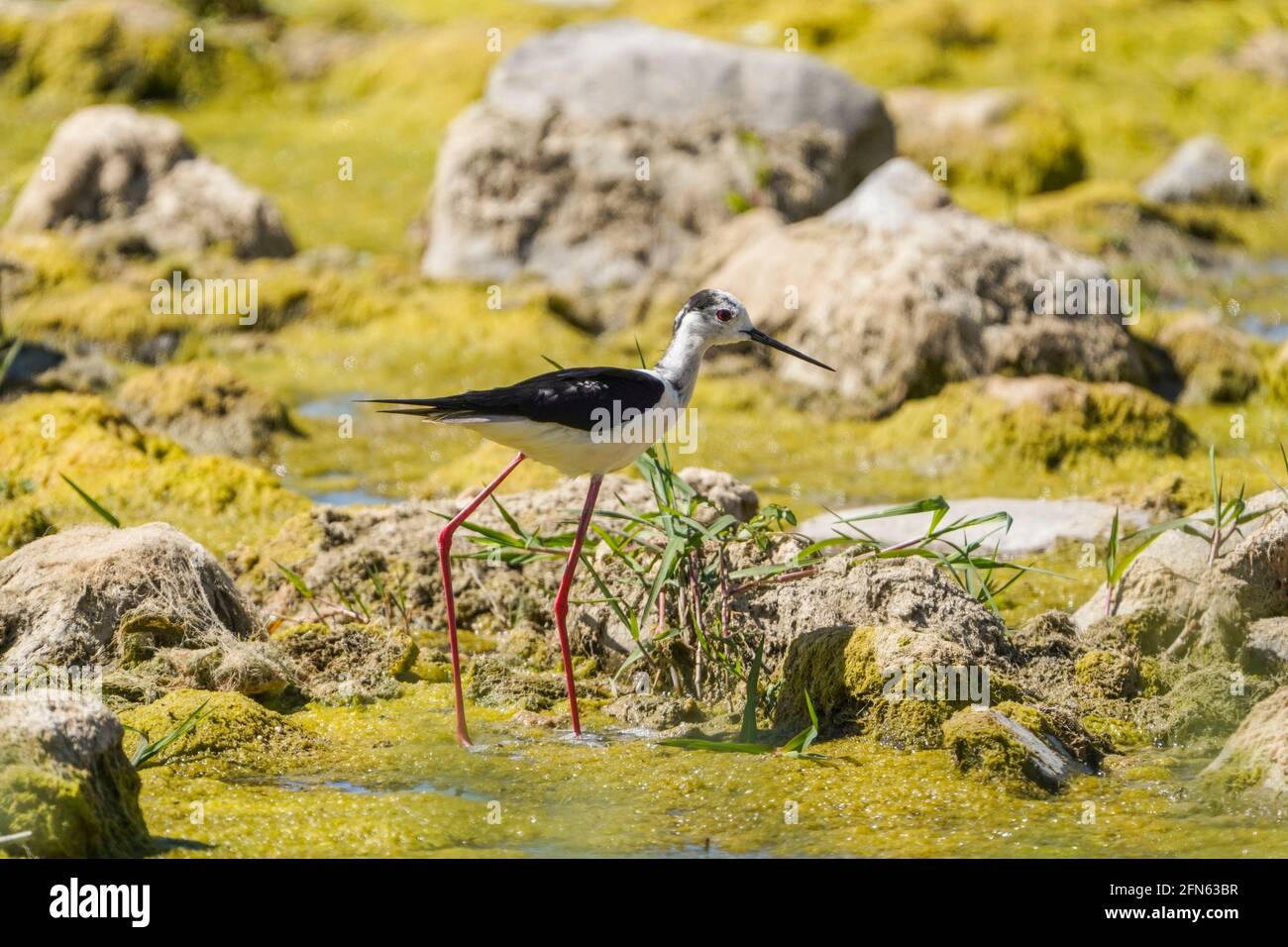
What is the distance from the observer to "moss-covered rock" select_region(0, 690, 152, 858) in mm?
4238

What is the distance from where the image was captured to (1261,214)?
15719mm

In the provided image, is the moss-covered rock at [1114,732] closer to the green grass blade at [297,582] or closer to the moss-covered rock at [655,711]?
the moss-covered rock at [655,711]

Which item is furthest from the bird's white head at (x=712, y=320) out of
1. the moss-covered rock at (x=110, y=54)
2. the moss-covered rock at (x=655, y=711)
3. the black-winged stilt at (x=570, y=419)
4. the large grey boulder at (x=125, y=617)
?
the moss-covered rock at (x=110, y=54)

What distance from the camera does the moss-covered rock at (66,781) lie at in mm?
4238

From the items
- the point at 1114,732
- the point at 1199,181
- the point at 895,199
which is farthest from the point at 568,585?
the point at 1199,181

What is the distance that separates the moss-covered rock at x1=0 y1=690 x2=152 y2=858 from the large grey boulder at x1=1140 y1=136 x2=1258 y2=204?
12856 millimetres

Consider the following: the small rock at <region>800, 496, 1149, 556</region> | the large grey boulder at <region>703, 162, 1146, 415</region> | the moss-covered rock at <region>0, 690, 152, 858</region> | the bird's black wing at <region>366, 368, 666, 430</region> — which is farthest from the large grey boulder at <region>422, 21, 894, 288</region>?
the moss-covered rock at <region>0, 690, 152, 858</region>

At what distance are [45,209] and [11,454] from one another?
4.88 meters

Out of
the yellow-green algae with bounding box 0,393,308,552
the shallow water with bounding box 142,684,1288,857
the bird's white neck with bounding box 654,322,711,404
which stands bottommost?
the shallow water with bounding box 142,684,1288,857

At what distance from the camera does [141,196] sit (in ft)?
43.5

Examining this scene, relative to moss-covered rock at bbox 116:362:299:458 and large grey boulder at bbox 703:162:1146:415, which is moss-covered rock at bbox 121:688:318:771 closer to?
moss-covered rock at bbox 116:362:299:458

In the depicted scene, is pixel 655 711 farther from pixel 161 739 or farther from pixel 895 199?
pixel 895 199
